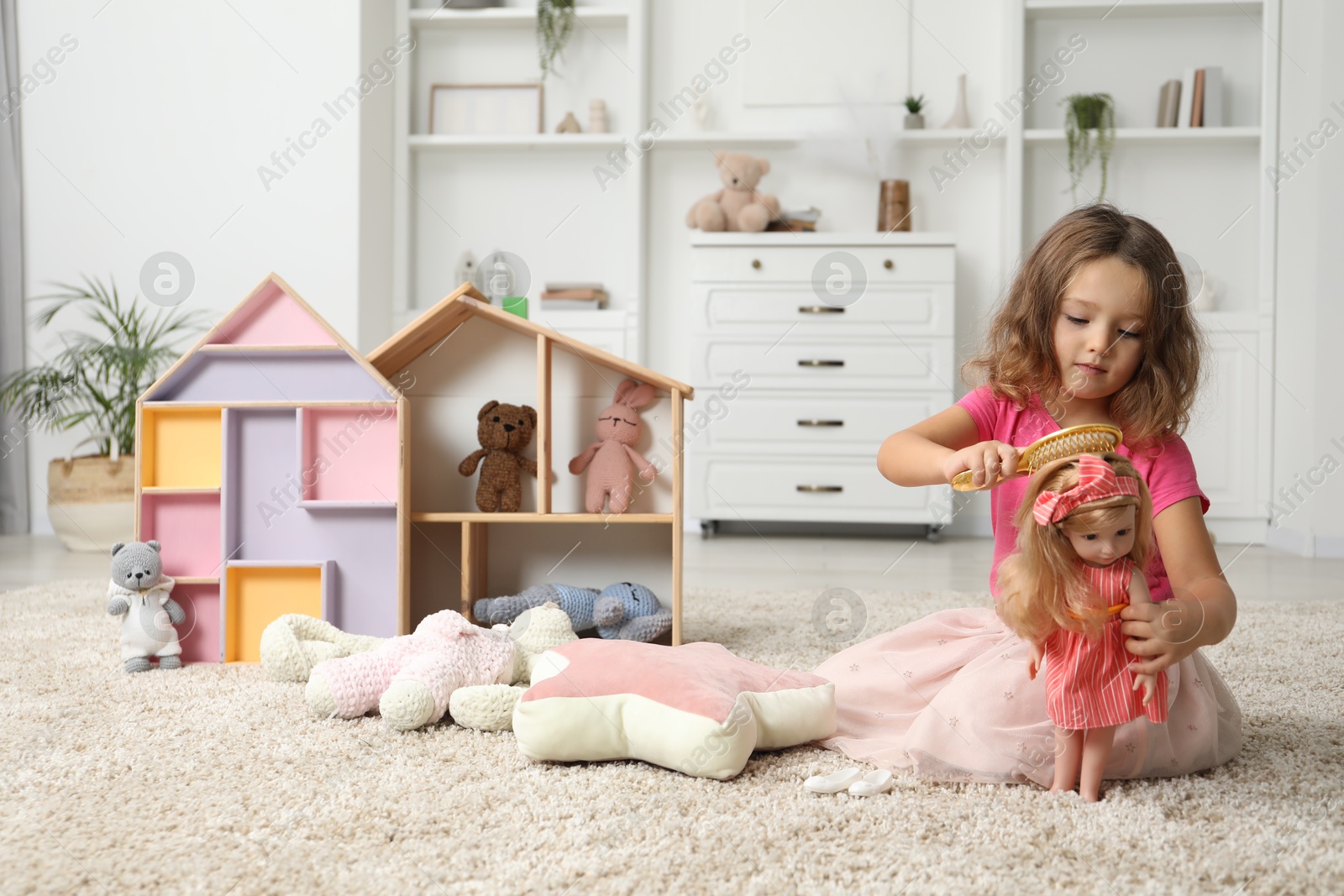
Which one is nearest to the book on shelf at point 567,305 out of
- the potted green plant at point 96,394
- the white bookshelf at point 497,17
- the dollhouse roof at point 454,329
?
the white bookshelf at point 497,17

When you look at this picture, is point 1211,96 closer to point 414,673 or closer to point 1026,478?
point 1026,478

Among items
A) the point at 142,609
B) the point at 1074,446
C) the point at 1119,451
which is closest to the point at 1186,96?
the point at 1119,451

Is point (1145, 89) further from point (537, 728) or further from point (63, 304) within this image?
point (63, 304)

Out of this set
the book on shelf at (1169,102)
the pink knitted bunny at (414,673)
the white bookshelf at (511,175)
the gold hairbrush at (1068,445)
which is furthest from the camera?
the white bookshelf at (511,175)

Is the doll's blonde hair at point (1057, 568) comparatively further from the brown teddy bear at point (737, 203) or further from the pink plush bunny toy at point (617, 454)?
the brown teddy bear at point (737, 203)

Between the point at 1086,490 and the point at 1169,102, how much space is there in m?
3.12

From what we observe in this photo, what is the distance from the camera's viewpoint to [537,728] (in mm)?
1021

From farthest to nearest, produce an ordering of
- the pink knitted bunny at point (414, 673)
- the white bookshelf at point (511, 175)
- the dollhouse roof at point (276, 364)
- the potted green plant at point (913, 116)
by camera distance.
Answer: the white bookshelf at point (511, 175) → the potted green plant at point (913, 116) → the dollhouse roof at point (276, 364) → the pink knitted bunny at point (414, 673)

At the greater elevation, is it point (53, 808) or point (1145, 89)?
point (1145, 89)

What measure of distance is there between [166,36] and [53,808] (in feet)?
10.6

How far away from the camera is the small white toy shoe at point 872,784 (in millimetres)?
942

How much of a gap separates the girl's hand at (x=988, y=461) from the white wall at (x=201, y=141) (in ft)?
9.21

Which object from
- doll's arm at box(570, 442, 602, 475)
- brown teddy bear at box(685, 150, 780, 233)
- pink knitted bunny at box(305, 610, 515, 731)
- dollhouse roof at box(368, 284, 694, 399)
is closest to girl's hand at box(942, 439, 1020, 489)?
pink knitted bunny at box(305, 610, 515, 731)

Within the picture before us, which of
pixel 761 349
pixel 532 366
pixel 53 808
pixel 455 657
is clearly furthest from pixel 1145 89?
pixel 53 808
